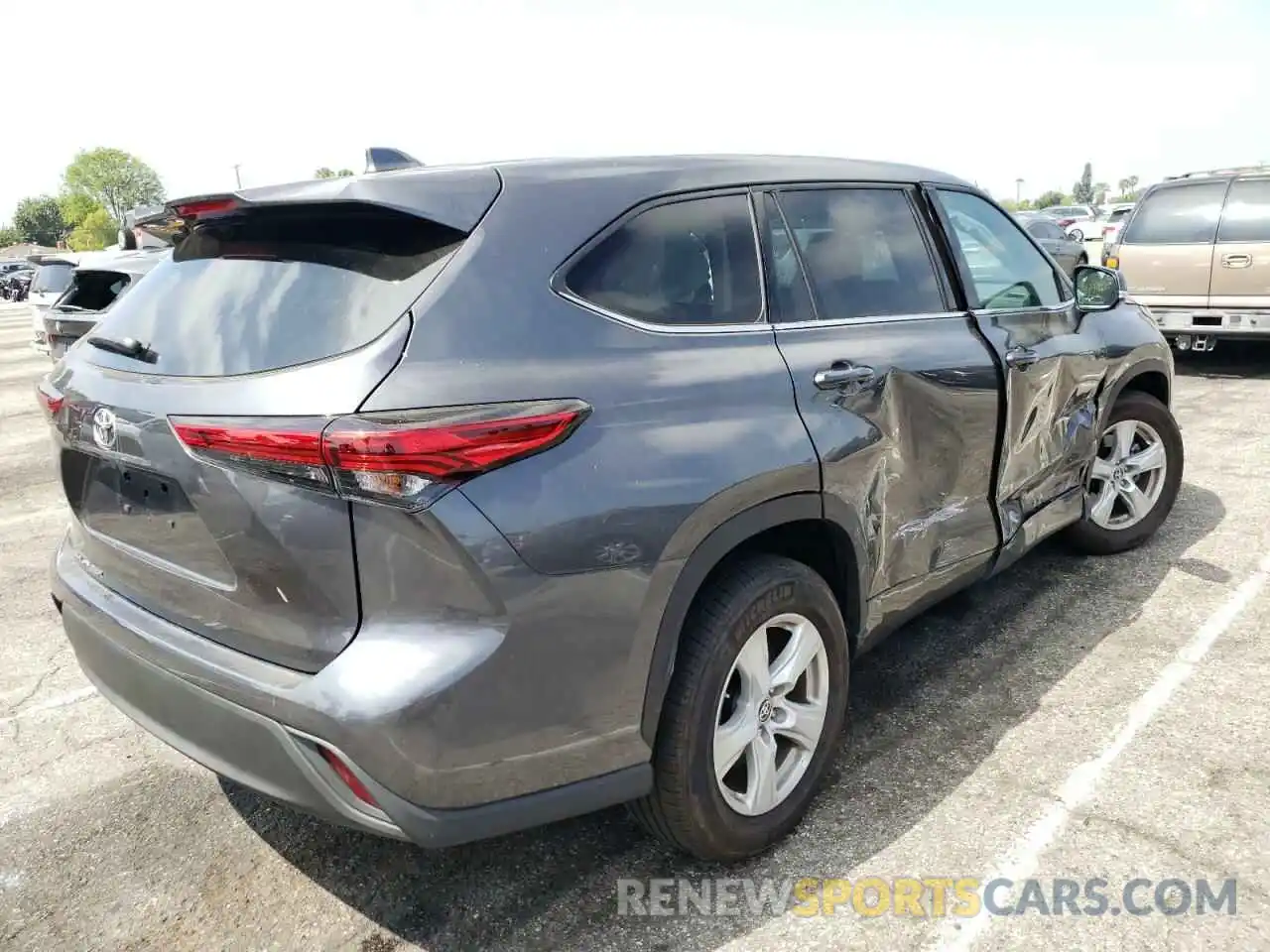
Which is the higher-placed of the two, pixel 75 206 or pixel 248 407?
pixel 248 407

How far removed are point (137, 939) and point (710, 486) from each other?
180cm

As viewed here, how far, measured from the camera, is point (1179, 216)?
31.9ft

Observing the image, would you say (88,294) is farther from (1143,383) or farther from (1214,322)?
(1214,322)

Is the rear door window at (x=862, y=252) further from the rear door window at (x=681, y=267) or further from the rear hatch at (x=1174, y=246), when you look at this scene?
the rear hatch at (x=1174, y=246)

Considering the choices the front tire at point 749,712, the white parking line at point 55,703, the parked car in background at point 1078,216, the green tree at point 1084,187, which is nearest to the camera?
the front tire at point 749,712

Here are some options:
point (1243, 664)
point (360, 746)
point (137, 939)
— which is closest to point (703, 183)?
point (360, 746)

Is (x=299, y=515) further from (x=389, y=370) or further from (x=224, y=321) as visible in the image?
(x=224, y=321)

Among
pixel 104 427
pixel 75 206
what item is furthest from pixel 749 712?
pixel 75 206

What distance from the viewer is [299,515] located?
1.98 m

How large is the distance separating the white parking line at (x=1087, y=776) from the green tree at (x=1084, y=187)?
564 ft

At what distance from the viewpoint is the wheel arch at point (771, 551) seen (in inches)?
88.0

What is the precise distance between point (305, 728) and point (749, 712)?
110 cm

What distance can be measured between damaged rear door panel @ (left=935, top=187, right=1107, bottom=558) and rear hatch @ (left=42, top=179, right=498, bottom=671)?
204 centimetres

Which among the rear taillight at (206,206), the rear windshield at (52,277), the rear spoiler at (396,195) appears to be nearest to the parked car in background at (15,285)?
the rear windshield at (52,277)
